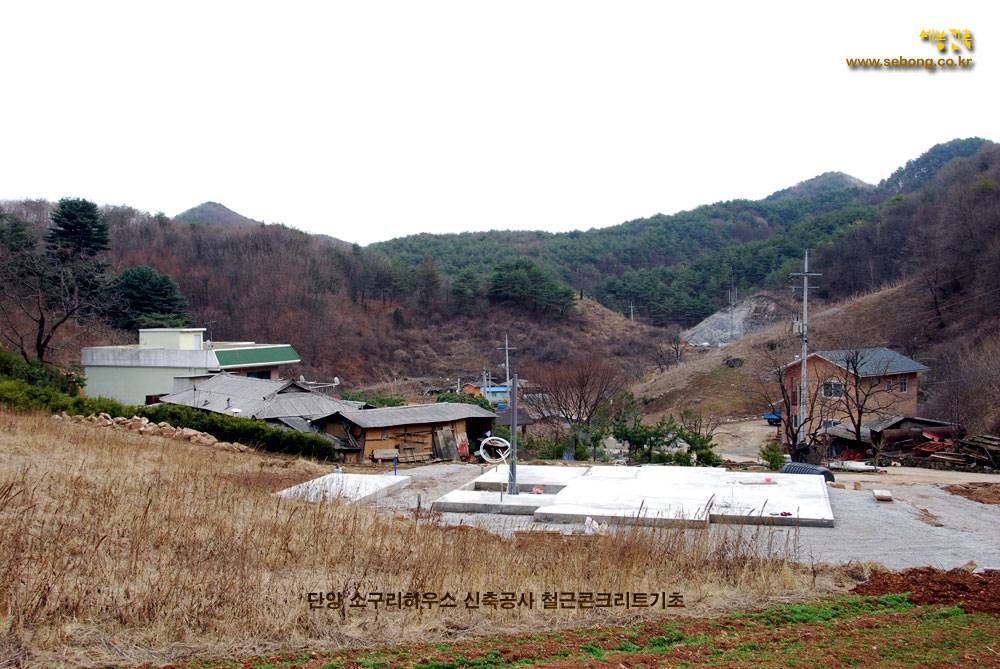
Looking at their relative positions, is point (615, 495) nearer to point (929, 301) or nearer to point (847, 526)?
point (847, 526)

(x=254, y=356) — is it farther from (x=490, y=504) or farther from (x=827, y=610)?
(x=827, y=610)

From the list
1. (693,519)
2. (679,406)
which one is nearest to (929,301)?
(679,406)

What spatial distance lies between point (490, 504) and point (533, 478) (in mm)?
2548

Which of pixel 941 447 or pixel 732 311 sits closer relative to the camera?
pixel 941 447

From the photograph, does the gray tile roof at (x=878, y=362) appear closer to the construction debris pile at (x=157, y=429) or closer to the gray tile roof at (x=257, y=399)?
the gray tile roof at (x=257, y=399)

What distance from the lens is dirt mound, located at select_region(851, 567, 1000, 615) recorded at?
5.43m

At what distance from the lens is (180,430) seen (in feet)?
48.1

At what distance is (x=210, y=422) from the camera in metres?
15.9

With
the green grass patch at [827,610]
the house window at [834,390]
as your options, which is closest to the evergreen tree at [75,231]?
the house window at [834,390]

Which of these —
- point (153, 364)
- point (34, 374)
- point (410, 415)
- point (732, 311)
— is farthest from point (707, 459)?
point (732, 311)

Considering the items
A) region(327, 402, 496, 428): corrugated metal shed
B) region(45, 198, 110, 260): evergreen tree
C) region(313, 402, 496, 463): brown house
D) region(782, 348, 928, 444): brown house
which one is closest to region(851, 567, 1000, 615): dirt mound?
region(313, 402, 496, 463): brown house

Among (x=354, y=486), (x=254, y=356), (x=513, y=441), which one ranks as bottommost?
(x=354, y=486)

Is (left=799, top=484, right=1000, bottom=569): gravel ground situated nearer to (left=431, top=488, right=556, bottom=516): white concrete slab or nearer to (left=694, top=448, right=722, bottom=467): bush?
(left=431, top=488, right=556, bottom=516): white concrete slab

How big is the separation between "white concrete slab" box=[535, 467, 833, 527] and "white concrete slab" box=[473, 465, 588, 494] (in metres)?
0.30
